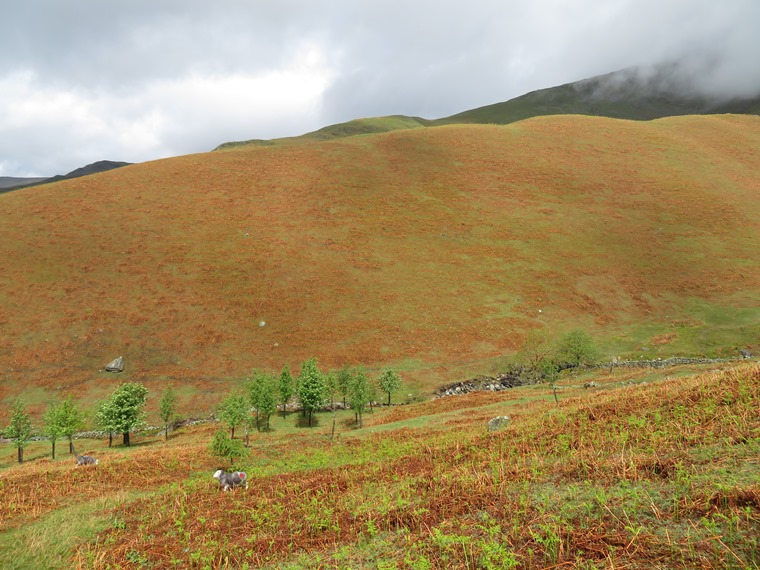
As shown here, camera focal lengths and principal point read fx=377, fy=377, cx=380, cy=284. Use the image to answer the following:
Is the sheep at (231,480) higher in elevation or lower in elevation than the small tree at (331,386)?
higher

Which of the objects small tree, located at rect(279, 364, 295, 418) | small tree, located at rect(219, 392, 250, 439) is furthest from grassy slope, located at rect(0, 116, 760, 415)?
small tree, located at rect(219, 392, 250, 439)

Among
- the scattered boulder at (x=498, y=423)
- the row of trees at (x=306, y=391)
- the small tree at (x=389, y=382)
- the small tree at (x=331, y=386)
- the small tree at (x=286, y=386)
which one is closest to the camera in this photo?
the scattered boulder at (x=498, y=423)

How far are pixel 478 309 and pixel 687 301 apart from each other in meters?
38.2

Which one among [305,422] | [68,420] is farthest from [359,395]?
[68,420]

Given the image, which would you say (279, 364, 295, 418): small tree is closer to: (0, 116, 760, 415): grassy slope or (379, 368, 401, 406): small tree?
(0, 116, 760, 415): grassy slope

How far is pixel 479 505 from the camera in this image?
1052 cm

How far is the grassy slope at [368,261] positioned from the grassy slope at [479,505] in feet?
123

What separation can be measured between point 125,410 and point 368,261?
45.7 m

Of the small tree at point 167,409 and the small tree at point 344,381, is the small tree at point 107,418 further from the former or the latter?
the small tree at point 344,381

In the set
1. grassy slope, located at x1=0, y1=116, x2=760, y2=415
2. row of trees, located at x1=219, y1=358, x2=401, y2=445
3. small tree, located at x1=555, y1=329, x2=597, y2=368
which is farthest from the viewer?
grassy slope, located at x1=0, y1=116, x2=760, y2=415

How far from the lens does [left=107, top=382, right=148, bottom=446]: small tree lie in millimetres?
40688

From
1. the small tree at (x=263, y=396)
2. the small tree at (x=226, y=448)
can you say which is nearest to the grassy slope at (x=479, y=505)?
the small tree at (x=226, y=448)

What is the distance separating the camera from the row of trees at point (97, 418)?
124ft

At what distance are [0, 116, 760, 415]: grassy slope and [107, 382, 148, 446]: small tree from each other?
27.2 feet
